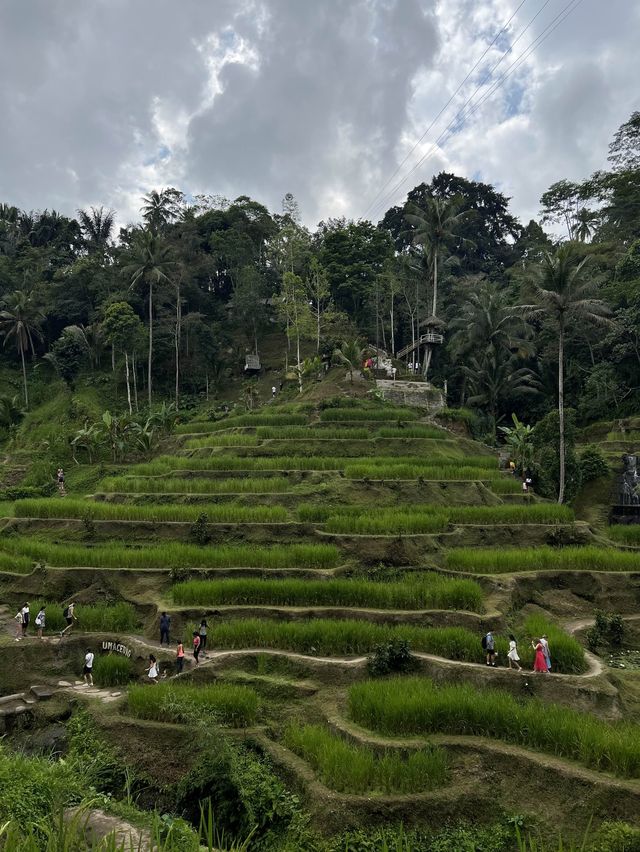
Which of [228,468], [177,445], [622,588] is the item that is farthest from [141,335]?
[622,588]

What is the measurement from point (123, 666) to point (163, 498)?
7558 millimetres

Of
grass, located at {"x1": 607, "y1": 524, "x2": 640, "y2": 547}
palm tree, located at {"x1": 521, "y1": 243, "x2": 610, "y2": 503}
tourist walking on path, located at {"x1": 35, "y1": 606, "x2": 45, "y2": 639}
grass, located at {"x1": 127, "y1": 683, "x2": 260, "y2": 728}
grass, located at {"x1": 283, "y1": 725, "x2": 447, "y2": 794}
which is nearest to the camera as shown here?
grass, located at {"x1": 283, "y1": 725, "x2": 447, "y2": 794}

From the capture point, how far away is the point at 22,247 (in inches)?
2063

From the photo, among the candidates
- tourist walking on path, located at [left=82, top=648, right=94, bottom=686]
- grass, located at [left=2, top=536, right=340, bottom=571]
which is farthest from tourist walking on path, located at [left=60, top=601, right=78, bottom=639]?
grass, located at [left=2, top=536, right=340, bottom=571]

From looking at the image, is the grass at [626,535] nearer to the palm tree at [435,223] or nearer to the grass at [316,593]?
the grass at [316,593]

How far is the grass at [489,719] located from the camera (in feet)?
27.7

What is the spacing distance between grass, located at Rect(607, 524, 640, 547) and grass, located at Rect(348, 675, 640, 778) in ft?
35.5

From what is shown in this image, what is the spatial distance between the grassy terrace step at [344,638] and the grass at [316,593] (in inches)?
37.2

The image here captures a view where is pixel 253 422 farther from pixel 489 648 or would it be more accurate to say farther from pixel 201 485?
pixel 489 648

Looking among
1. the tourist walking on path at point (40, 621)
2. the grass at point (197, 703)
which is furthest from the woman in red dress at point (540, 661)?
the tourist walking on path at point (40, 621)

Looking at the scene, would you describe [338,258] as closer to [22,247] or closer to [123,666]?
[22,247]

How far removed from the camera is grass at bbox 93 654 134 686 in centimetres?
1238

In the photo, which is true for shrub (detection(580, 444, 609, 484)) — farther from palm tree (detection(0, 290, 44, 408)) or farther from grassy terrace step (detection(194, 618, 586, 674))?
palm tree (detection(0, 290, 44, 408))

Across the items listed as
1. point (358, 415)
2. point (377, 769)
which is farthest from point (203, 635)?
point (358, 415)
